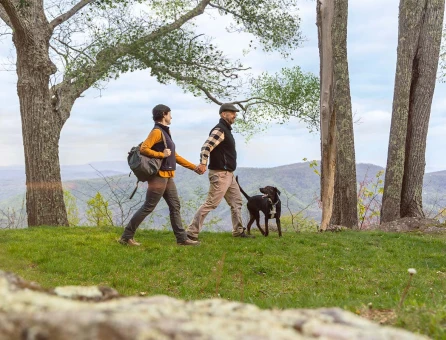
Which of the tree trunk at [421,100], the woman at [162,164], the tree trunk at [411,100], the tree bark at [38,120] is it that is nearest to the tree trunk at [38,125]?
the tree bark at [38,120]

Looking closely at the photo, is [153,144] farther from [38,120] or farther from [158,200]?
[38,120]

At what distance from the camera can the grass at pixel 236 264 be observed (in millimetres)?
7969

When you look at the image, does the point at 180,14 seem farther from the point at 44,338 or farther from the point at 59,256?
the point at 44,338

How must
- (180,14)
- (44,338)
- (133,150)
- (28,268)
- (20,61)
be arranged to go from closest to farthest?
(44,338) < (28,268) < (133,150) < (20,61) < (180,14)

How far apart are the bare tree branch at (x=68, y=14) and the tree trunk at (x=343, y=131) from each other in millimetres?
8463

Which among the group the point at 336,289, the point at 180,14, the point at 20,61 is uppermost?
the point at 180,14

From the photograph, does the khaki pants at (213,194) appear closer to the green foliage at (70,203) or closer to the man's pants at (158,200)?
the man's pants at (158,200)

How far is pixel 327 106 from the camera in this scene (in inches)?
572

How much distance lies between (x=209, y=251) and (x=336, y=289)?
3238 millimetres

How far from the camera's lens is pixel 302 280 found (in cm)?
862

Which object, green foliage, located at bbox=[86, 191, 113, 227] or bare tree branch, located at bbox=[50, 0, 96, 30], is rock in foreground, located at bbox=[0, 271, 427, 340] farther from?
green foliage, located at bbox=[86, 191, 113, 227]

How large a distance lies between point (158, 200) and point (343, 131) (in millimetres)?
6832

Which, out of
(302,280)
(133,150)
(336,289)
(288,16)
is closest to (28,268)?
(133,150)

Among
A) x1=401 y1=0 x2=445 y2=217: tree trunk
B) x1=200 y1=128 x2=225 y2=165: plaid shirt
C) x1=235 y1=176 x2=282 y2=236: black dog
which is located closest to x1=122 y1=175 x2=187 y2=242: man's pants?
x1=200 y1=128 x2=225 y2=165: plaid shirt
